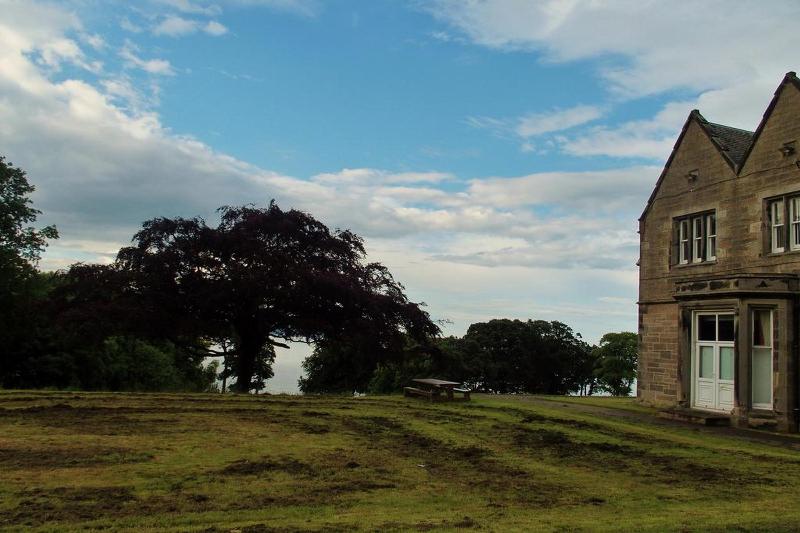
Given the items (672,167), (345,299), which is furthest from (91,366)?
(672,167)

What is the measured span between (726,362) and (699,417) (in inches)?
88.2

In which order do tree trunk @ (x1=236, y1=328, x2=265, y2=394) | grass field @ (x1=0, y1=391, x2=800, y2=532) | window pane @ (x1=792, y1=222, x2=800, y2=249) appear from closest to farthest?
1. grass field @ (x1=0, y1=391, x2=800, y2=532)
2. window pane @ (x1=792, y1=222, x2=800, y2=249)
3. tree trunk @ (x1=236, y1=328, x2=265, y2=394)

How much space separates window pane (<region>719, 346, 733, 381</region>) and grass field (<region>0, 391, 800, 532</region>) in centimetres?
365

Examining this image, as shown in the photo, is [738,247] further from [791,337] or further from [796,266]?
[791,337]

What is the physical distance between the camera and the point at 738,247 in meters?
21.7

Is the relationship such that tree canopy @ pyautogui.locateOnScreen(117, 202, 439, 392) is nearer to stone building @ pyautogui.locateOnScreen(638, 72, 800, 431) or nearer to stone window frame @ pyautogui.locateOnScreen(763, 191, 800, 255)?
stone building @ pyautogui.locateOnScreen(638, 72, 800, 431)

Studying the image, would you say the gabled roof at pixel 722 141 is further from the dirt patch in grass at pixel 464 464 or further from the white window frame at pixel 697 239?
the dirt patch in grass at pixel 464 464

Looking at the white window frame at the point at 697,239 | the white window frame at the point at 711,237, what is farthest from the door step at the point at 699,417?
the white window frame at the point at 697,239

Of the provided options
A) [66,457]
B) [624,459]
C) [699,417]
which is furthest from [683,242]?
[66,457]

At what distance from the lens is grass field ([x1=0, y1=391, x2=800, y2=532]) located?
7602 millimetres

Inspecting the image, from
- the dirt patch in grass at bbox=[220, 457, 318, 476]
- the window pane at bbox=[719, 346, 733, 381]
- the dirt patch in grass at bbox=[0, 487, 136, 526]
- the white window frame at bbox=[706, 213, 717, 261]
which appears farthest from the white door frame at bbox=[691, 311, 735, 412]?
the dirt patch in grass at bbox=[0, 487, 136, 526]

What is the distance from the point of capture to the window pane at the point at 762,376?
19719 mm

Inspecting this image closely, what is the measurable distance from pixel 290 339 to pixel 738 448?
16666mm

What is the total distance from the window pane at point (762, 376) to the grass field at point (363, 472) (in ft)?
10.7
